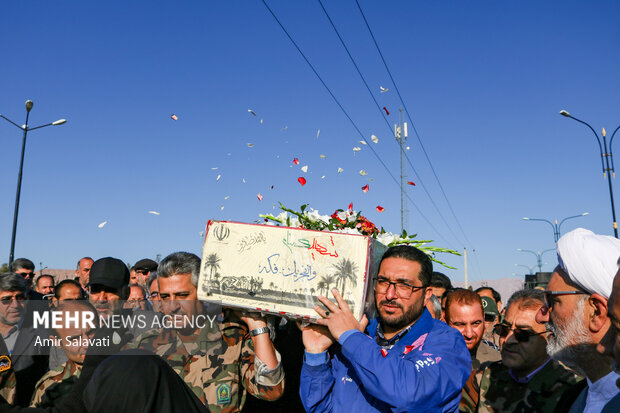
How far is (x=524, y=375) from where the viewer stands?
3541mm

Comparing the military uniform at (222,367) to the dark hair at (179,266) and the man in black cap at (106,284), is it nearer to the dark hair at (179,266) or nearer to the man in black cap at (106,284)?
the dark hair at (179,266)

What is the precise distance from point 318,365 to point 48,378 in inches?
78.8

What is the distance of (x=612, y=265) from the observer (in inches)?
80.5

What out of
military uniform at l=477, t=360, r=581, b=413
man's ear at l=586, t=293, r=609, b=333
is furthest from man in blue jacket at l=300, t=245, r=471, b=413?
military uniform at l=477, t=360, r=581, b=413

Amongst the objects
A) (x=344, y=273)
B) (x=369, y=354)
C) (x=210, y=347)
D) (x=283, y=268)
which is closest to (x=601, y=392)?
(x=369, y=354)

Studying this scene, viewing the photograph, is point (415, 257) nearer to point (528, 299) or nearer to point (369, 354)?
point (369, 354)

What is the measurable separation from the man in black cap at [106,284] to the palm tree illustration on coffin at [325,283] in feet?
9.19

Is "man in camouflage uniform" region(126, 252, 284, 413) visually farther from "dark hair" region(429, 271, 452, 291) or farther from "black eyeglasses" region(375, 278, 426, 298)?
"dark hair" region(429, 271, 452, 291)

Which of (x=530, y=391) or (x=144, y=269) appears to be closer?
(x=530, y=391)

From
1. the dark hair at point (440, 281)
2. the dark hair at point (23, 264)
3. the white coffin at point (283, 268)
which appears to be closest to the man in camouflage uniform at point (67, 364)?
the white coffin at point (283, 268)

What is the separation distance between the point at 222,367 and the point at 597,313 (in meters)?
2.22

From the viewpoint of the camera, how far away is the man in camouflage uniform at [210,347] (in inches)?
120

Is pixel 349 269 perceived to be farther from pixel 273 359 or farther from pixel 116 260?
pixel 116 260

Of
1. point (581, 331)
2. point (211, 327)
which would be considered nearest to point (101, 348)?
point (211, 327)
